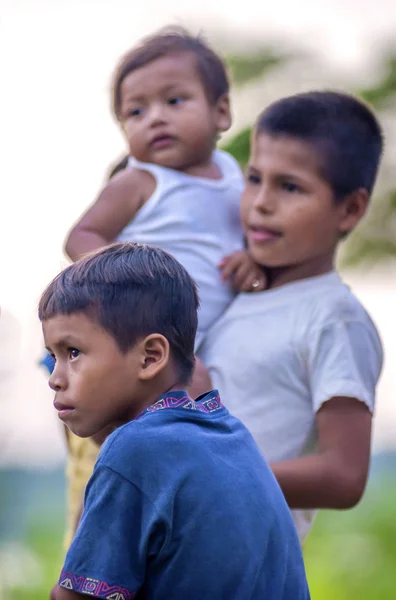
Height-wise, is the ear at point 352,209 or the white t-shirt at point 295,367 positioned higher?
Result: the ear at point 352,209

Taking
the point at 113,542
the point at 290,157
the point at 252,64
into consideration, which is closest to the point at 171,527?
the point at 113,542

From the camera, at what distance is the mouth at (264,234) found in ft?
8.89

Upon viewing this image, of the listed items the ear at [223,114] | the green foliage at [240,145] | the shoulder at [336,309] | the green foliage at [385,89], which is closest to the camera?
the shoulder at [336,309]

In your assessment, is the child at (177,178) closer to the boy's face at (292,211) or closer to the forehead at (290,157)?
the boy's face at (292,211)

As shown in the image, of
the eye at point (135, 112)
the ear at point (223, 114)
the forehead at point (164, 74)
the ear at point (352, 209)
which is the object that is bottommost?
the ear at point (352, 209)

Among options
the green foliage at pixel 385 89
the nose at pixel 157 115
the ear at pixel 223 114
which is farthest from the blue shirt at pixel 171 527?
the green foliage at pixel 385 89

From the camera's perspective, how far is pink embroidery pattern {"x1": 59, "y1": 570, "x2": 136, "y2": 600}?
172 cm

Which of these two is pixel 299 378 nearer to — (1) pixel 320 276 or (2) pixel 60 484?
(1) pixel 320 276

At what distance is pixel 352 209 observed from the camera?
2.76 m

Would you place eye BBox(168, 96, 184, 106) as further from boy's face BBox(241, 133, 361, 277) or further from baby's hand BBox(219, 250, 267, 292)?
baby's hand BBox(219, 250, 267, 292)

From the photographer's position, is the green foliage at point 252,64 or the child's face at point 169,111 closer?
the child's face at point 169,111

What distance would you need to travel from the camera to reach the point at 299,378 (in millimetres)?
2611

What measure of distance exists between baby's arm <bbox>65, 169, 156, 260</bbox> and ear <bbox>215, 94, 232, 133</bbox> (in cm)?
26

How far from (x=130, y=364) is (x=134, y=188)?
0.97 m
